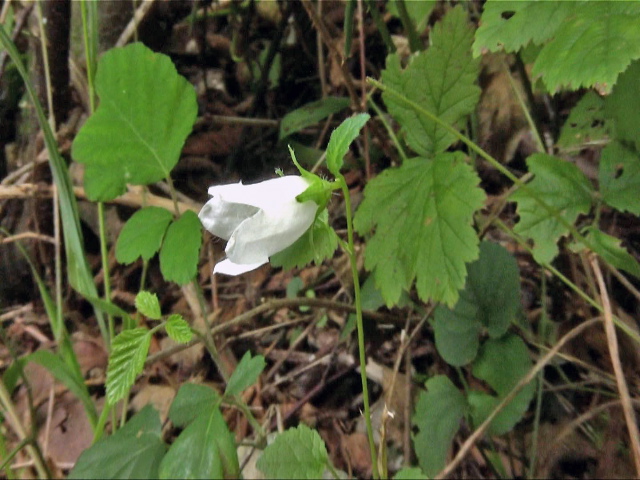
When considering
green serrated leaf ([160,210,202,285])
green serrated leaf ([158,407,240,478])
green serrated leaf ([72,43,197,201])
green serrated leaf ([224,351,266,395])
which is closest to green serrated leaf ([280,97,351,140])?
green serrated leaf ([72,43,197,201])

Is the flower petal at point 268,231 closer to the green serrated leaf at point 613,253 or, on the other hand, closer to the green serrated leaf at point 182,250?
the green serrated leaf at point 182,250

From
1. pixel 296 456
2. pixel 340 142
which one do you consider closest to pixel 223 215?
pixel 340 142

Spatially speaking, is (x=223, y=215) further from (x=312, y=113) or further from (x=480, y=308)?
(x=312, y=113)

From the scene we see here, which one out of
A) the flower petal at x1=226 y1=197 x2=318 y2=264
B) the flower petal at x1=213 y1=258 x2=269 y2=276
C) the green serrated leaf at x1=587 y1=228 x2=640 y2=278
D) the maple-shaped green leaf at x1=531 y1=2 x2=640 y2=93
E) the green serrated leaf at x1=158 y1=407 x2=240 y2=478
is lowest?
the green serrated leaf at x1=158 y1=407 x2=240 y2=478

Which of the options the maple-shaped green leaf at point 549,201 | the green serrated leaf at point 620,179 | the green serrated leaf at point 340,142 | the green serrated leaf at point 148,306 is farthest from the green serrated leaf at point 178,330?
the green serrated leaf at point 620,179

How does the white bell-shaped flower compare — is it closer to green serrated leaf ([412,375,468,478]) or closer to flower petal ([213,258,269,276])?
flower petal ([213,258,269,276])

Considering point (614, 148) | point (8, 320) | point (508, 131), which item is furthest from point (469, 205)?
point (8, 320)
